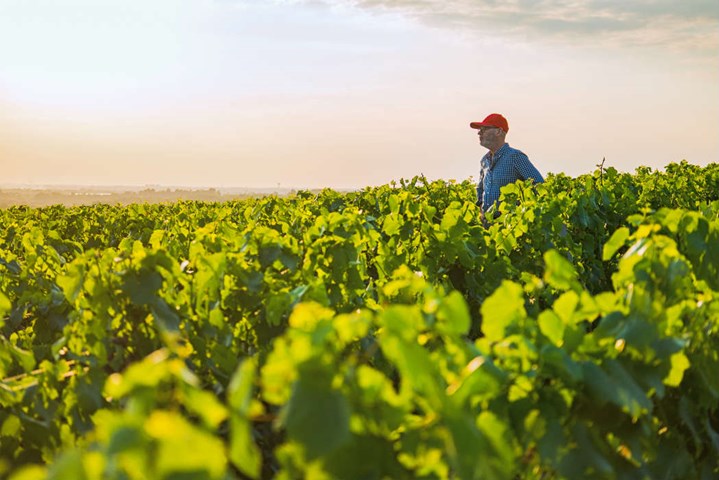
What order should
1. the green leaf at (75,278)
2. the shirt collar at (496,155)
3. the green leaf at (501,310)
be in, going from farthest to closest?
the shirt collar at (496,155)
the green leaf at (75,278)
the green leaf at (501,310)

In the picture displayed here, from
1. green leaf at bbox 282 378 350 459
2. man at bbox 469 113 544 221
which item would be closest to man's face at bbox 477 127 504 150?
man at bbox 469 113 544 221

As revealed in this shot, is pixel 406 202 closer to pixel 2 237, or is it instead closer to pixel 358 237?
pixel 358 237

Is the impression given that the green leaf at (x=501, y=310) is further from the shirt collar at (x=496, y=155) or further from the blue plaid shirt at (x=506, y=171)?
the shirt collar at (x=496, y=155)

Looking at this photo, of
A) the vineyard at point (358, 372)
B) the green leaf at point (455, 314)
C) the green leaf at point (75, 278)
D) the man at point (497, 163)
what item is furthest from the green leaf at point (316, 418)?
the man at point (497, 163)

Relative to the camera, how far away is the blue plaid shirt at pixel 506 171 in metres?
7.82

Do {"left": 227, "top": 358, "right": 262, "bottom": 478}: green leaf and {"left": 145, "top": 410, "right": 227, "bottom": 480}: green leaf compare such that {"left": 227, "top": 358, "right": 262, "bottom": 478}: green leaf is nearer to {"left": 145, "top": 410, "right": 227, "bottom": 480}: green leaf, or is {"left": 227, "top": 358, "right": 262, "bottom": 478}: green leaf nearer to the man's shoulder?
{"left": 145, "top": 410, "right": 227, "bottom": 480}: green leaf

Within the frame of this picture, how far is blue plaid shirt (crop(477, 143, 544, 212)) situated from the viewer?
7.82m

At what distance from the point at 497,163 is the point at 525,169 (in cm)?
34

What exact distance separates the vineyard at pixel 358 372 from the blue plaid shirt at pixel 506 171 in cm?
346

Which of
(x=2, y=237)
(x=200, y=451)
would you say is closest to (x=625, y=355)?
(x=200, y=451)

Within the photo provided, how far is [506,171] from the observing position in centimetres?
789

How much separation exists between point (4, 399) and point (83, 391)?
273mm

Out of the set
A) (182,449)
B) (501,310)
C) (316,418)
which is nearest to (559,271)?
(501,310)

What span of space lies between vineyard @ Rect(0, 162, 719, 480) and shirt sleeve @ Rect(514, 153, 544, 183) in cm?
344
